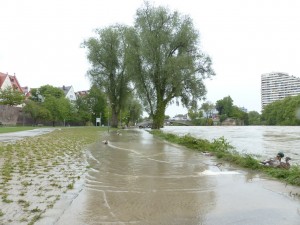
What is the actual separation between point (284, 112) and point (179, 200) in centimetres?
10129

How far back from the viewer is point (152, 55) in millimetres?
Result: 36188

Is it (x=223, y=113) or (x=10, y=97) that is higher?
(x=223, y=113)

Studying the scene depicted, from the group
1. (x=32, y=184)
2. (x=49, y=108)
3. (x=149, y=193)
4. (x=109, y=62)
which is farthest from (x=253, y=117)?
(x=32, y=184)

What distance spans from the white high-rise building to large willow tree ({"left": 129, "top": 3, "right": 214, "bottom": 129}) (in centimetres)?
10704

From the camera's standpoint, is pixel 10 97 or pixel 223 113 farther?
pixel 223 113

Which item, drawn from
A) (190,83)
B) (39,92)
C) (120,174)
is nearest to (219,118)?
(39,92)

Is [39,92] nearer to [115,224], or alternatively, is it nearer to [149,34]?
[149,34]

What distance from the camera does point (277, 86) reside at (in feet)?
478

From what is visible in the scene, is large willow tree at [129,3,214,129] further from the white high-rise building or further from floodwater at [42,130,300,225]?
the white high-rise building

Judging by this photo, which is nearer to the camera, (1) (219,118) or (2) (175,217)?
(2) (175,217)

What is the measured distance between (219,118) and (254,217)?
14972cm

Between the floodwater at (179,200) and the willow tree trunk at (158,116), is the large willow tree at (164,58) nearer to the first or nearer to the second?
the willow tree trunk at (158,116)

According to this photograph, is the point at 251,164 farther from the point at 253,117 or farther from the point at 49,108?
the point at 253,117

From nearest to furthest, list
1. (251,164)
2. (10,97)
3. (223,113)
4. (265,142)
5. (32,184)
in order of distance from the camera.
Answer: (32,184) < (251,164) < (265,142) < (10,97) < (223,113)
